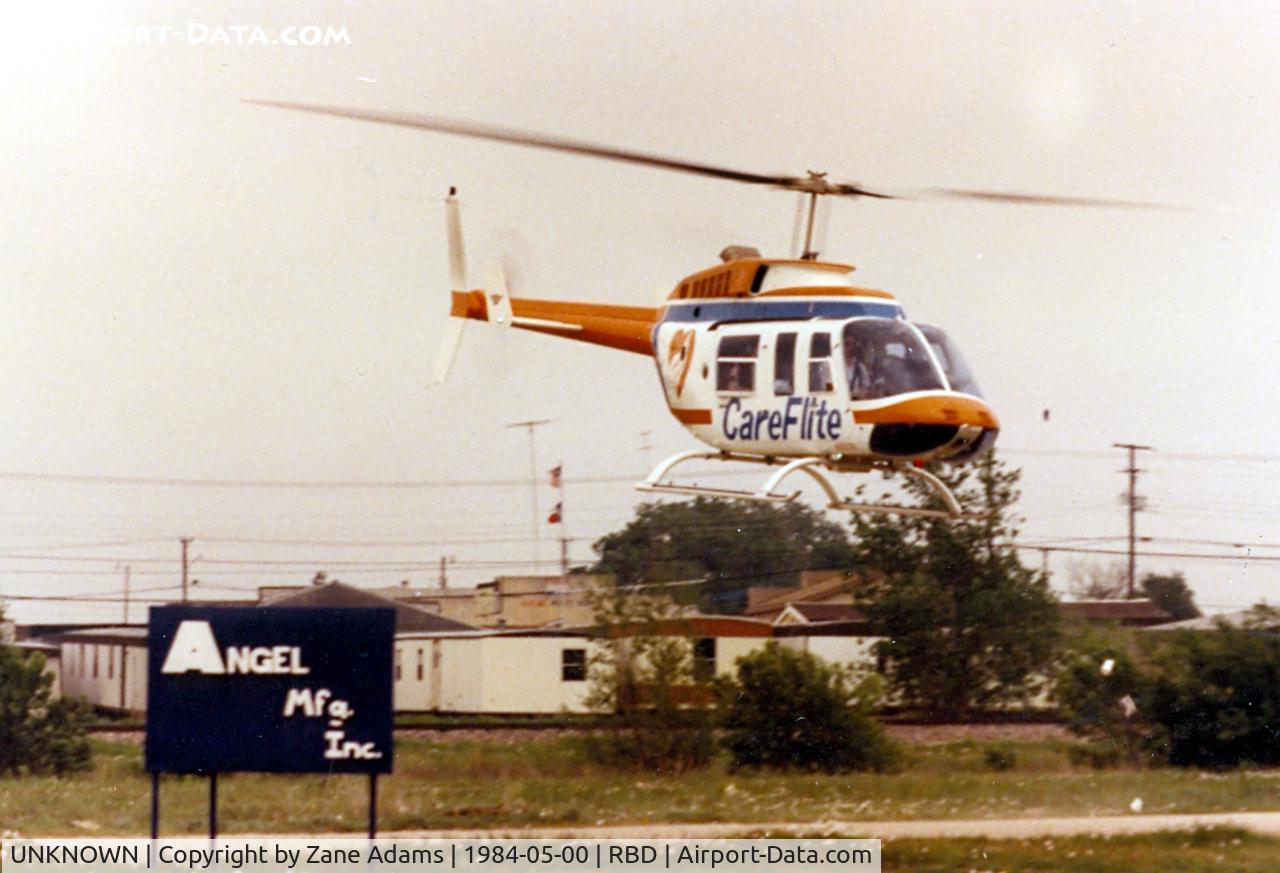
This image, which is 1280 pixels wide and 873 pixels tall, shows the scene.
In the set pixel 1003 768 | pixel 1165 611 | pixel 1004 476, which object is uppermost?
pixel 1004 476

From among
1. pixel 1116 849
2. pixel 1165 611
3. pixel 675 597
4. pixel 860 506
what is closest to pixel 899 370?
pixel 860 506

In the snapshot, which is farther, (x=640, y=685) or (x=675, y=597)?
(x=675, y=597)

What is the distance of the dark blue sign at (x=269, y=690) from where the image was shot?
16031 millimetres

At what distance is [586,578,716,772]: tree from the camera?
97.3 feet

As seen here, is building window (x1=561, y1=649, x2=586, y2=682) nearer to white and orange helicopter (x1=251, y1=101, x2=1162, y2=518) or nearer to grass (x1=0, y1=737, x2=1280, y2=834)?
A: grass (x1=0, y1=737, x2=1280, y2=834)

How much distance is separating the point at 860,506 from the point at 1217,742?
1598 cm

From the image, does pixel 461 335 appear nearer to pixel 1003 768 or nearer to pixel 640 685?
pixel 640 685

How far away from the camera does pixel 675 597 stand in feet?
106

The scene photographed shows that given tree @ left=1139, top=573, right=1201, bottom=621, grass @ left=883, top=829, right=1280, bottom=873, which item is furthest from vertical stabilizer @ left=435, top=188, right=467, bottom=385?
tree @ left=1139, top=573, right=1201, bottom=621

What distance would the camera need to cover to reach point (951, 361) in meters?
18.0

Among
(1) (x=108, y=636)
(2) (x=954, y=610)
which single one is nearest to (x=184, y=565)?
(1) (x=108, y=636)

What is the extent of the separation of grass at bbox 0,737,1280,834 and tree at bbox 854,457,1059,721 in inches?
96.6

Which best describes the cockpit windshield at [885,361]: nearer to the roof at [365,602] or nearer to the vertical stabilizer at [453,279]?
the vertical stabilizer at [453,279]

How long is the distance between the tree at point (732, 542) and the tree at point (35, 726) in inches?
461
